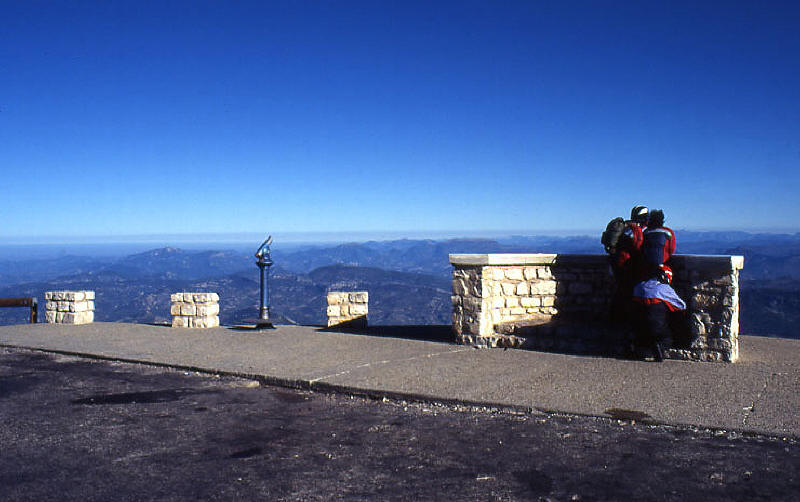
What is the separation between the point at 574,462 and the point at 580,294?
243 inches

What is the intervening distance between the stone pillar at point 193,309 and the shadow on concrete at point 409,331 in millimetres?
2405

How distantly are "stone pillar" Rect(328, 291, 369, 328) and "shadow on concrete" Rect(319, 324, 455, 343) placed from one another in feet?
0.35

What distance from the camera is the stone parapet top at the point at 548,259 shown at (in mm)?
8227

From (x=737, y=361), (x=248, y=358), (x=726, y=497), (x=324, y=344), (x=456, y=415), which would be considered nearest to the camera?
(x=726, y=497)

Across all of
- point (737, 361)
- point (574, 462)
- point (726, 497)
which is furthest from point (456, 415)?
point (737, 361)

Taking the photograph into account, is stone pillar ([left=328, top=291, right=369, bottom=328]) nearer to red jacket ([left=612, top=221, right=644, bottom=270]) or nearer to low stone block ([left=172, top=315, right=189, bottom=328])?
low stone block ([left=172, top=315, right=189, bottom=328])

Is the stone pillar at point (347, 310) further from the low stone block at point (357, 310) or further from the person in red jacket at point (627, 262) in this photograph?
the person in red jacket at point (627, 262)

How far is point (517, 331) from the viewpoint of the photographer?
949cm

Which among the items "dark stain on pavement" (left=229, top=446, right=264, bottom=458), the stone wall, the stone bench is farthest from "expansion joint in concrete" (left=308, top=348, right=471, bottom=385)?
the stone bench

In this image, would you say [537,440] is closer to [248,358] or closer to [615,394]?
[615,394]

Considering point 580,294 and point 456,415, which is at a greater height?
point 580,294

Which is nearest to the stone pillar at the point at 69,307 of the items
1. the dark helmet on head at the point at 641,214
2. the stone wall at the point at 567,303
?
the stone wall at the point at 567,303

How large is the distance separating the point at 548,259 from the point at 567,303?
2.88 ft

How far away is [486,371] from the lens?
7723mm
